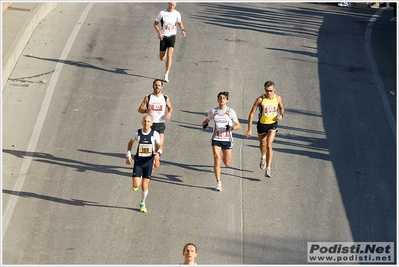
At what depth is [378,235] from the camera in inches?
536

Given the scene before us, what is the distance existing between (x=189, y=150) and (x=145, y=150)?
2825mm

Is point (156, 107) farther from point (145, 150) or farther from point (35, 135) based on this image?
point (35, 135)

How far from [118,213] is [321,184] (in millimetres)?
3799

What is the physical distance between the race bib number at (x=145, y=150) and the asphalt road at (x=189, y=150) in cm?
102

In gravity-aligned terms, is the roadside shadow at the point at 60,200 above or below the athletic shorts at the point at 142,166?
below

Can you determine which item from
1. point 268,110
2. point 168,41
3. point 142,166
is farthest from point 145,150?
point 168,41

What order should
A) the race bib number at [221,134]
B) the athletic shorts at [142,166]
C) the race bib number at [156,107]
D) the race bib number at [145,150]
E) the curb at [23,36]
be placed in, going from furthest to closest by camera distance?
the curb at [23,36] < the race bib number at [156,107] < the race bib number at [221,134] < the athletic shorts at [142,166] < the race bib number at [145,150]

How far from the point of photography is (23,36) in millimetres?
21109

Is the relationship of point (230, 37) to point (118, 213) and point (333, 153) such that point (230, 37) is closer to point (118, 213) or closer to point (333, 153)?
point (333, 153)

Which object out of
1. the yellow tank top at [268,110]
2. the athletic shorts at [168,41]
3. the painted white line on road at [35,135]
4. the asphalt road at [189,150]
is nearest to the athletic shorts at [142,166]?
the asphalt road at [189,150]

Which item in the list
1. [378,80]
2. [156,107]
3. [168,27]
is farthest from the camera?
[378,80]

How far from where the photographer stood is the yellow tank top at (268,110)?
15.0 m

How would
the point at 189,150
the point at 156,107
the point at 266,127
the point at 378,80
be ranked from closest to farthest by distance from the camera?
1. the point at 156,107
2. the point at 266,127
3. the point at 189,150
4. the point at 378,80

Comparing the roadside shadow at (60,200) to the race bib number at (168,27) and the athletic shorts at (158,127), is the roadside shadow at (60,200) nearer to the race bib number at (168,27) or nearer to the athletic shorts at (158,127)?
the athletic shorts at (158,127)
